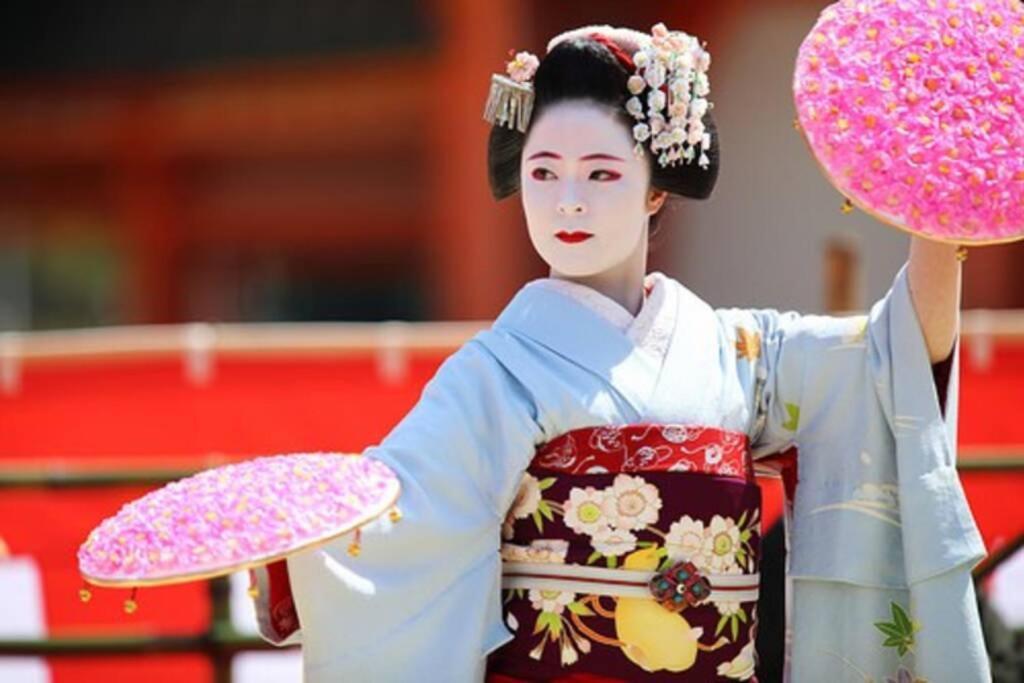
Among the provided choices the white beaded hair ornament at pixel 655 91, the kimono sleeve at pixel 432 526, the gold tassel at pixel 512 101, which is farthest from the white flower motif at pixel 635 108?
the kimono sleeve at pixel 432 526

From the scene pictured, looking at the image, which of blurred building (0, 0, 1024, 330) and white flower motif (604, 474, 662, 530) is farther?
Result: blurred building (0, 0, 1024, 330)

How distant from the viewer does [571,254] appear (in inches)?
78.7

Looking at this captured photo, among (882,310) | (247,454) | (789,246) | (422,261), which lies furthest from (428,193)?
(882,310)

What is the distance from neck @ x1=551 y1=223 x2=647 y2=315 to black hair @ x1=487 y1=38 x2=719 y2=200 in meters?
0.08

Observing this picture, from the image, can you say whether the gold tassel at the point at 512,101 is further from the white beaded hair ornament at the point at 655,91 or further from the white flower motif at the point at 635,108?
the white flower motif at the point at 635,108

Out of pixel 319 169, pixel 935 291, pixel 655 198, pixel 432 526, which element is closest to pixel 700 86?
pixel 655 198

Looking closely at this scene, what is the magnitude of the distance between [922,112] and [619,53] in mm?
355

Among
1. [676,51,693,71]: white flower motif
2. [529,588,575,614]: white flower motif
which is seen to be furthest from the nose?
[529,588,575,614]: white flower motif

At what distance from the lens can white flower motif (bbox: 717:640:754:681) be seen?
197cm

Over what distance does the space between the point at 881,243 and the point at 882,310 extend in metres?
5.71

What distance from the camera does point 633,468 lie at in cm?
194

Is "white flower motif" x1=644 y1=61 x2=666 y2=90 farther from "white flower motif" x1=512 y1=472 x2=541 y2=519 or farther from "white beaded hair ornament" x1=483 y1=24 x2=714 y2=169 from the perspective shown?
"white flower motif" x1=512 y1=472 x2=541 y2=519

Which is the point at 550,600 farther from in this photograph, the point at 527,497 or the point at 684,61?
the point at 684,61

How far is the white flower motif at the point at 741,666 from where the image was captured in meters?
1.97
